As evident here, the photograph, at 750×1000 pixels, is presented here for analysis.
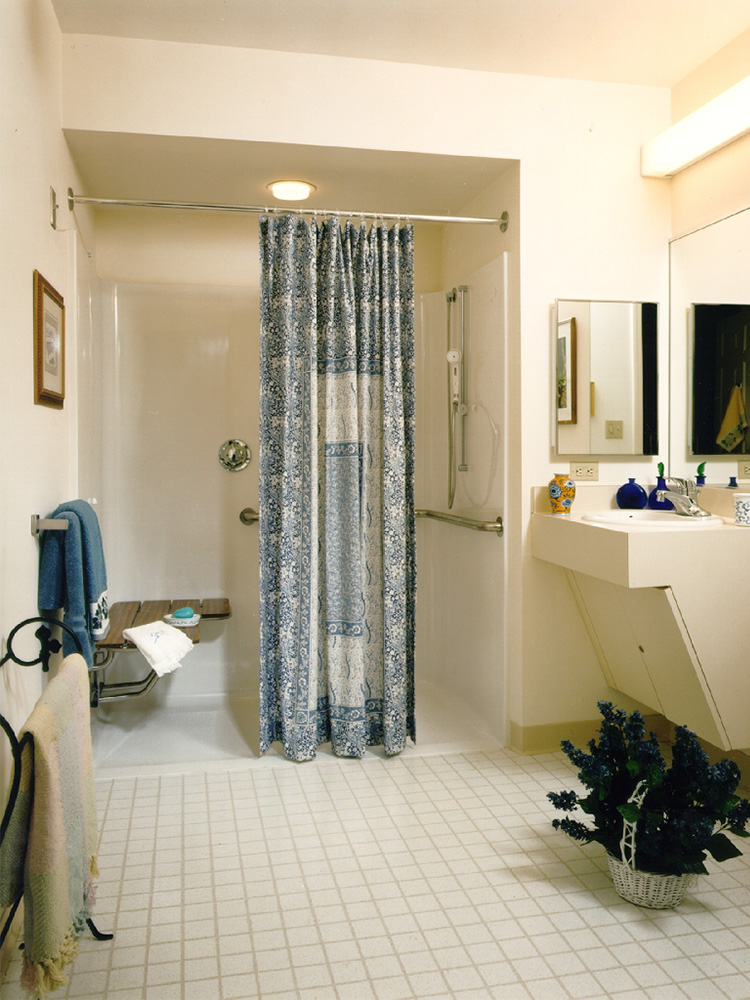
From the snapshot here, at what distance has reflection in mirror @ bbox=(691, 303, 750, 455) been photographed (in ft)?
8.66

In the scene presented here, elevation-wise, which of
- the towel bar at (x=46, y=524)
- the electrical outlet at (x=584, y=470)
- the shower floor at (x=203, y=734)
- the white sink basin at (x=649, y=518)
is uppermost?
the electrical outlet at (x=584, y=470)

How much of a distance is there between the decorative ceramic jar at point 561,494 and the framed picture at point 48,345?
1631 mm

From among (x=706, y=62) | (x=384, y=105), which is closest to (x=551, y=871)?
(x=384, y=105)

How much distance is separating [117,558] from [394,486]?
1.34 metres

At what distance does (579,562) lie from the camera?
8.41ft

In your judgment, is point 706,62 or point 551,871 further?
point 706,62

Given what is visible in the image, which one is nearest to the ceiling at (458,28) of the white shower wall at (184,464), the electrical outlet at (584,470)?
the white shower wall at (184,464)

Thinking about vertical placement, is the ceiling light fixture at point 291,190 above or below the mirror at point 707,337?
above

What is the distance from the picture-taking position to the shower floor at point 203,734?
2.81 m

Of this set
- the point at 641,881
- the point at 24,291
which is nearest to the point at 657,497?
the point at 641,881

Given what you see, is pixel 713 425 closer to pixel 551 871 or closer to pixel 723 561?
pixel 723 561

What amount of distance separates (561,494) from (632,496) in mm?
296

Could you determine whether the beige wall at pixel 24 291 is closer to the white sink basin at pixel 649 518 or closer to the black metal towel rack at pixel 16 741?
the black metal towel rack at pixel 16 741

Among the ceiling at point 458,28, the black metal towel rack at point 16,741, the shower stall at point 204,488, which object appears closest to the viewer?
the black metal towel rack at point 16,741
